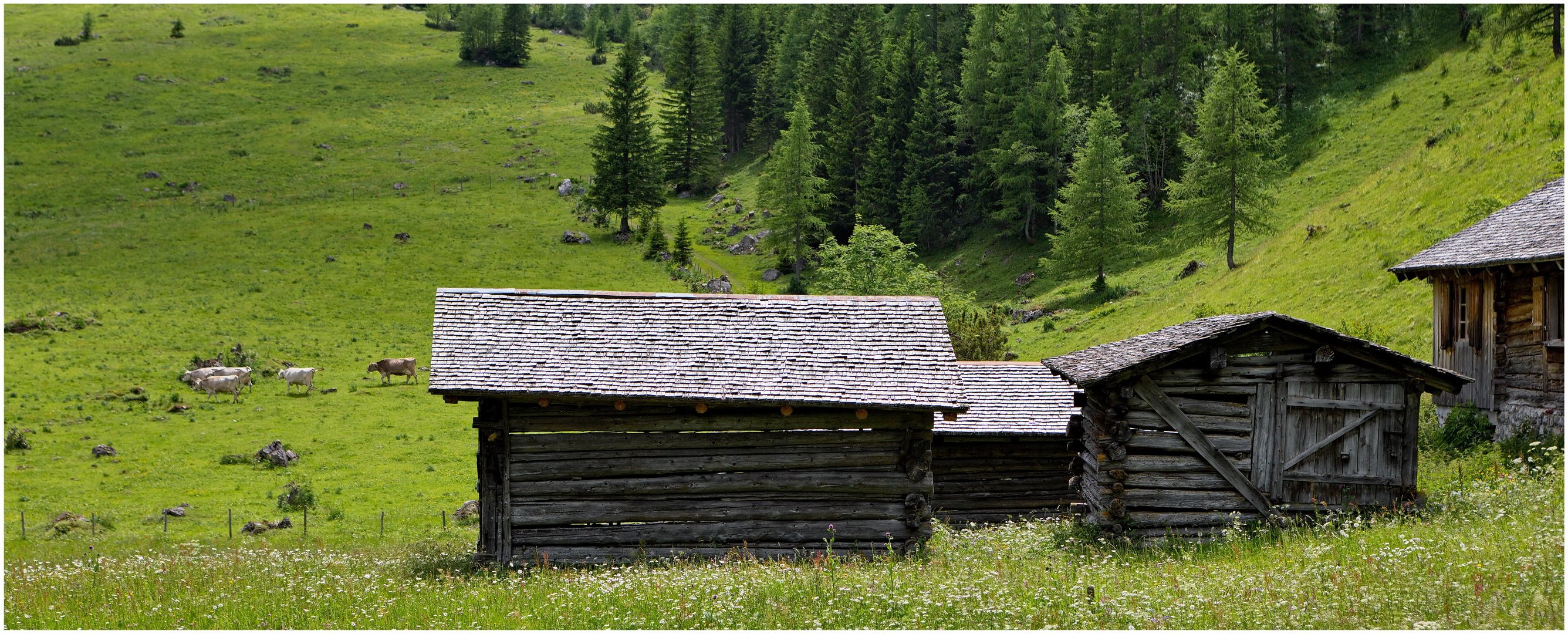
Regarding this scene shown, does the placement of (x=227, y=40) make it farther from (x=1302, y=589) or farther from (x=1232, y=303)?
(x=1302, y=589)

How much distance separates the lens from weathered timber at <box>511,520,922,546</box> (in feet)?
53.3

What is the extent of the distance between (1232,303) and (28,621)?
122 ft

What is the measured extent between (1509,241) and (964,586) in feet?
49.1

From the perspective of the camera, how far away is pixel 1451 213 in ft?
110

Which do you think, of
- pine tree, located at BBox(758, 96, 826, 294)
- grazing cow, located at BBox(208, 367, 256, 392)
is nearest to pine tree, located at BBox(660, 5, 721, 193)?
pine tree, located at BBox(758, 96, 826, 294)

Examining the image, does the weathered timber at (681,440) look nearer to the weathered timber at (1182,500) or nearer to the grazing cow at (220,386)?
the weathered timber at (1182,500)

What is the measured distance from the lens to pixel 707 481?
53.4 feet

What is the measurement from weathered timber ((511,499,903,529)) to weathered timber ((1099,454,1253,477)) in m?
3.66

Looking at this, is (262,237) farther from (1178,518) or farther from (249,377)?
(1178,518)

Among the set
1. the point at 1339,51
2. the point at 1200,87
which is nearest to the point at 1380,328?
the point at 1200,87

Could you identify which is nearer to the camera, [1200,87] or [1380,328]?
[1380,328]

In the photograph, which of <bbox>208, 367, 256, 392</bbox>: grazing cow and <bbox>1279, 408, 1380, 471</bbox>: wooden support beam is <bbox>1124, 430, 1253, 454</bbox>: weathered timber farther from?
<bbox>208, 367, 256, 392</bbox>: grazing cow

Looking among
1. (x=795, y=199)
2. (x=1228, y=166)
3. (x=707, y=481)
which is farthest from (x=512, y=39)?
(x=707, y=481)

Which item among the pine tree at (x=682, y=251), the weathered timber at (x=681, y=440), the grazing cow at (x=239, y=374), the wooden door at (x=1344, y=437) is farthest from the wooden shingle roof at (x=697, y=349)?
the pine tree at (x=682, y=251)
